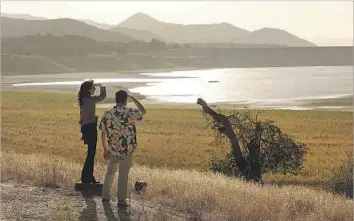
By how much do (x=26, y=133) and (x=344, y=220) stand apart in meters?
29.5

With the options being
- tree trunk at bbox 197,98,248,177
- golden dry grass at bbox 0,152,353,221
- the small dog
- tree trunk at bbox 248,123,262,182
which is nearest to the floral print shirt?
the small dog

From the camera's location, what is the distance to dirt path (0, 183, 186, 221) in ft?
24.3

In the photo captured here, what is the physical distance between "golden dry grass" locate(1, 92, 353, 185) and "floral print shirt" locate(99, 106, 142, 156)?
12146mm

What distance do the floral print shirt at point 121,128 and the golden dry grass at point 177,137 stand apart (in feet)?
39.8

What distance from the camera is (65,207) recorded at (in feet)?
25.8

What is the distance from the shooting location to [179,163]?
24938 mm

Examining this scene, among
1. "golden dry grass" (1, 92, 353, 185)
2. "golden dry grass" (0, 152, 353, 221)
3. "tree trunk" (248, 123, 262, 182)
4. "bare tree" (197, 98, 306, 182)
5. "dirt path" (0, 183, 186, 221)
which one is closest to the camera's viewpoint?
"dirt path" (0, 183, 186, 221)

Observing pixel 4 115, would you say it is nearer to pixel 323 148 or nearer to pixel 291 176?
pixel 323 148

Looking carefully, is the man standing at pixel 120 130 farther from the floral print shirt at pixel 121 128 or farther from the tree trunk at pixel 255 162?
the tree trunk at pixel 255 162

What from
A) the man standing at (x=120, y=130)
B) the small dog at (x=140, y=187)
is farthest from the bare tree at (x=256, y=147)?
the man standing at (x=120, y=130)

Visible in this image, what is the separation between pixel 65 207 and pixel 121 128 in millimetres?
1393

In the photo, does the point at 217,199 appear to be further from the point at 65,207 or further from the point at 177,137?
the point at 177,137

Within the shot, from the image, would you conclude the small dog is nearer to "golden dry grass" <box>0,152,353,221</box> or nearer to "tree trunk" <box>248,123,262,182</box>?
"golden dry grass" <box>0,152,353,221</box>

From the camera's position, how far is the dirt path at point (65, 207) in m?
7.42
